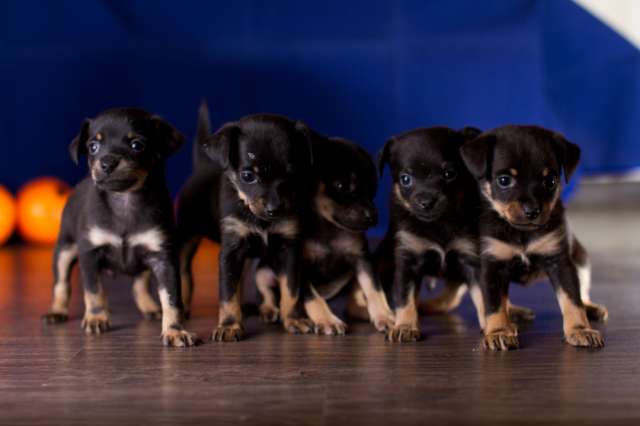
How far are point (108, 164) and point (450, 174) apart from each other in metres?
1.20

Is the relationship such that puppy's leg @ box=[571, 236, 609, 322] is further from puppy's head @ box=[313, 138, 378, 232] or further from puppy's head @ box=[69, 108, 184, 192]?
puppy's head @ box=[69, 108, 184, 192]

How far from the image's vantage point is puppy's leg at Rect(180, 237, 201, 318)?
11.6ft

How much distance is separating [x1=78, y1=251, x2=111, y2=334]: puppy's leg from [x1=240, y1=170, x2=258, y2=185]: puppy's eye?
0.67 meters

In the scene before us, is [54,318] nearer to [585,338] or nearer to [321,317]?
[321,317]

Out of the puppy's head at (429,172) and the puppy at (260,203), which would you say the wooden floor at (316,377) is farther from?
the puppy's head at (429,172)

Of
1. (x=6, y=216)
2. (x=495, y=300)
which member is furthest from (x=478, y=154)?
(x=6, y=216)

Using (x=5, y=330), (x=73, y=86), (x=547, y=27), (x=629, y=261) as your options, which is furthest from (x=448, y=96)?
(x=5, y=330)

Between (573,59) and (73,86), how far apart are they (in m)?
4.88

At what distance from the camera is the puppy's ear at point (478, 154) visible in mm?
2807

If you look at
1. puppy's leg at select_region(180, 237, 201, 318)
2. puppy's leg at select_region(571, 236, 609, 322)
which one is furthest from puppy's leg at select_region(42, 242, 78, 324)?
puppy's leg at select_region(571, 236, 609, 322)

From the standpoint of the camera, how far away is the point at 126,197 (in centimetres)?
310

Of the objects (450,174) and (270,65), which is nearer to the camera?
(450,174)

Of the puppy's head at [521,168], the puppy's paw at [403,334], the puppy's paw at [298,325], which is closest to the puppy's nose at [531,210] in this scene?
the puppy's head at [521,168]

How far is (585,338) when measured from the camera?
2775mm
